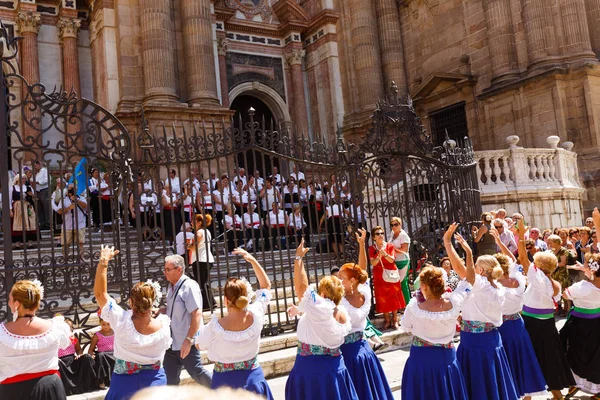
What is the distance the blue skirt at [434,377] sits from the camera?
484cm

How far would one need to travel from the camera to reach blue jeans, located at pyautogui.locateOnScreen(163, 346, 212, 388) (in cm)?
575

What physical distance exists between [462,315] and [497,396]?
791 millimetres

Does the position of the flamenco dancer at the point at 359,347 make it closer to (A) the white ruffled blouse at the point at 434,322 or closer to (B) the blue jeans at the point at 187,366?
(A) the white ruffled blouse at the point at 434,322

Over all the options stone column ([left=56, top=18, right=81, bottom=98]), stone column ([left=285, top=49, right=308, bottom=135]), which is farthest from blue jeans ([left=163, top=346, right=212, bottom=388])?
stone column ([left=285, top=49, right=308, bottom=135])

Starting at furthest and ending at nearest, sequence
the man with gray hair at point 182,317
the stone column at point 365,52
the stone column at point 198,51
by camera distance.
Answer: the stone column at point 365,52, the stone column at point 198,51, the man with gray hair at point 182,317

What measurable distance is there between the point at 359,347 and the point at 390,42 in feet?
63.2

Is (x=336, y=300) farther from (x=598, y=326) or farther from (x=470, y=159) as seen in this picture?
(x=470, y=159)

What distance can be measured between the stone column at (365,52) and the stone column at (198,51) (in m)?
6.60

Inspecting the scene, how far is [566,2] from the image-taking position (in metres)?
17.6

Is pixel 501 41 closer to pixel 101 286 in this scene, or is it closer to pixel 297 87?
pixel 297 87

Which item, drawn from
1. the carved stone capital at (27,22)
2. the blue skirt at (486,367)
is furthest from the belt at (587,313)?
the carved stone capital at (27,22)

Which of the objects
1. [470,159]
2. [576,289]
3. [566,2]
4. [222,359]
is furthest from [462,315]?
[566,2]

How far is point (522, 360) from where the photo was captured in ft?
19.4

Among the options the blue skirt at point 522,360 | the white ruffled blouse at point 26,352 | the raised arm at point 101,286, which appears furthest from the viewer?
the blue skirt at point 522,360
